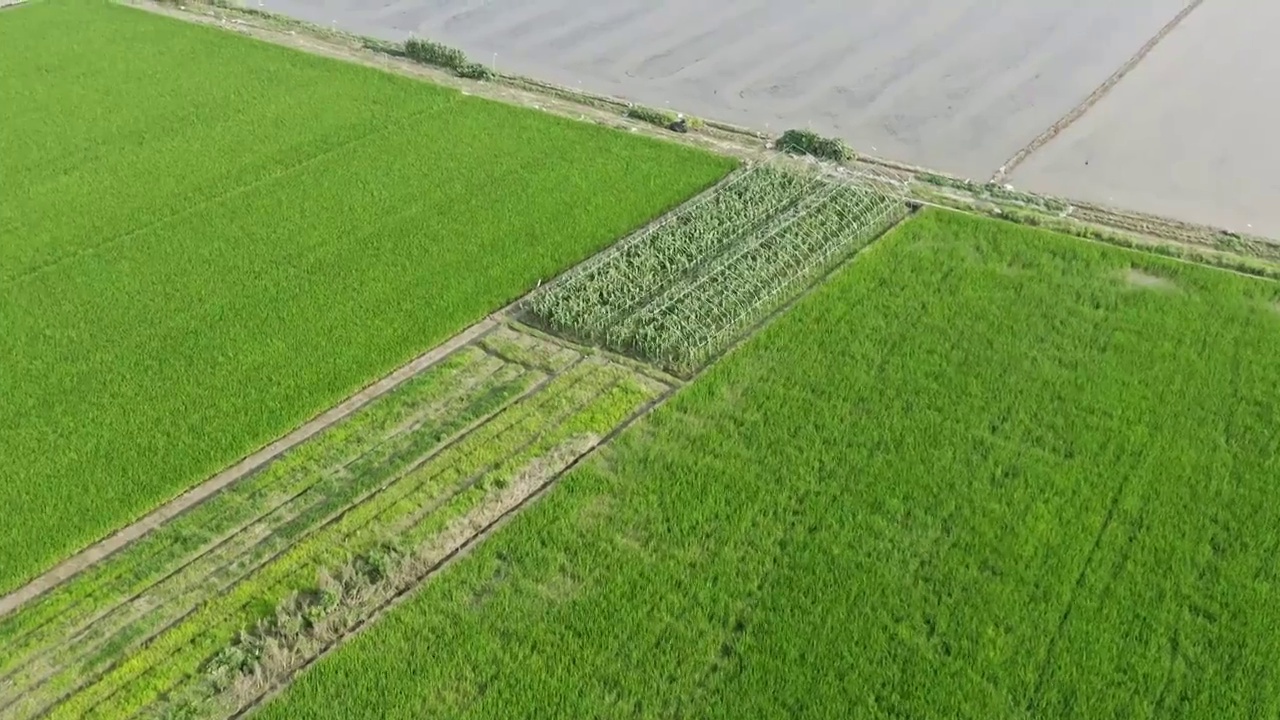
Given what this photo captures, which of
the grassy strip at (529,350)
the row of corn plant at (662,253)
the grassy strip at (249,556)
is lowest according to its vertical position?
the grassy strip at (249,556)

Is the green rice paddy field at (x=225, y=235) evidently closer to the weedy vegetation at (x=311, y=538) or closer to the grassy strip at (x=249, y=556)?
the weedy vegetation at (x=311, y=538)

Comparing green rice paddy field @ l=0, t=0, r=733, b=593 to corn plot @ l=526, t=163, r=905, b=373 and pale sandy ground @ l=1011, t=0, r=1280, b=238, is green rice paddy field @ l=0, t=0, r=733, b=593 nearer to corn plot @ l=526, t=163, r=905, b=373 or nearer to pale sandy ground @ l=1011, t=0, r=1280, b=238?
corn plot @ l=526, t=163, r=905, b=373

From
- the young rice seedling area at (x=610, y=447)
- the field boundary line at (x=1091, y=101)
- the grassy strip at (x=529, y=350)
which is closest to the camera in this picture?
the young rice seedling area at (x=610, y=447)

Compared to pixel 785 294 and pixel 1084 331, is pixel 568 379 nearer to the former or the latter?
pixel 785 294

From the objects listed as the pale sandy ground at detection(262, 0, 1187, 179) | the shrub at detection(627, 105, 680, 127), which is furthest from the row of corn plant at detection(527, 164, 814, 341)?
the pale sandy ground at detection(262, 0, 1187, 179)

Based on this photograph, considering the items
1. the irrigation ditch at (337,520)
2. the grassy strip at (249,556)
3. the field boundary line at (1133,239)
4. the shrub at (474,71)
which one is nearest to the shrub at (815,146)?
the field boundary line at (1133,239)

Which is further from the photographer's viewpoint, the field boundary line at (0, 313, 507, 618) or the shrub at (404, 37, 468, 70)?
the shrub at (404, 37, 468, 70)

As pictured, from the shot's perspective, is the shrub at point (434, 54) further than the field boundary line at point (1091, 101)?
Yes
